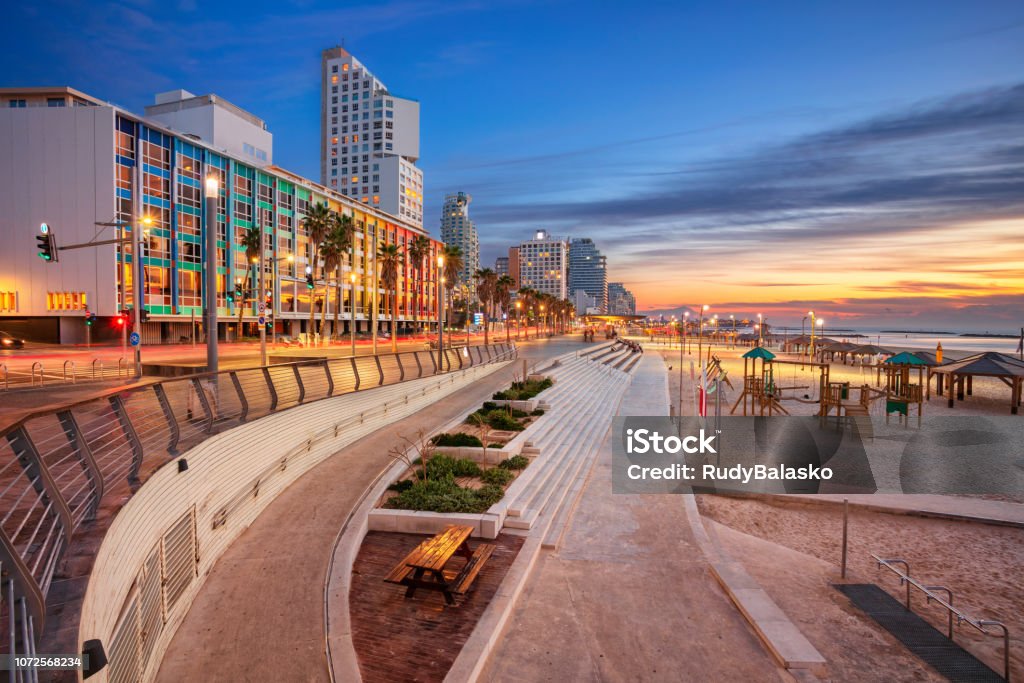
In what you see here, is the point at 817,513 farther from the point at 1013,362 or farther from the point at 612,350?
the point at 612,350

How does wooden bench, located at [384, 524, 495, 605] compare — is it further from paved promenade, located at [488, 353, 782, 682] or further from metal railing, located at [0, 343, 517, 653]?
metal railing, located at [0, 343, 517, 653]

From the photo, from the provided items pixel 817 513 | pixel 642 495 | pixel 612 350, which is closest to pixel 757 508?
pixel 817 513

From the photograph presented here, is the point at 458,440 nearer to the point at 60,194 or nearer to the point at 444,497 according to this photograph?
the point at 444,497

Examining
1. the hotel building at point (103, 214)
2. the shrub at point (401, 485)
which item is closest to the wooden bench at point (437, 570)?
the shrub at point (401, 485)

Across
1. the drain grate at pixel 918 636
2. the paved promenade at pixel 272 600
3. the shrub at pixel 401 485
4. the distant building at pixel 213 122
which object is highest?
the distant building at pixel 213 122

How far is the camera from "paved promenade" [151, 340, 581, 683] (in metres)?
6.20

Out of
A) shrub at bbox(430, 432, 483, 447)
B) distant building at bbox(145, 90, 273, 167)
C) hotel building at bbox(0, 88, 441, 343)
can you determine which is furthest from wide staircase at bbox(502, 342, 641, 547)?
distant building at bbox(145, 90, 273, 167)

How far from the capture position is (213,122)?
245 ft

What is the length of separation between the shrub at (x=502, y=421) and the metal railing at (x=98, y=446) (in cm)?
426

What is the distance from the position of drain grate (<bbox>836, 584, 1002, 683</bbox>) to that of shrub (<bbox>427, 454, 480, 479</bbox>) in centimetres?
832

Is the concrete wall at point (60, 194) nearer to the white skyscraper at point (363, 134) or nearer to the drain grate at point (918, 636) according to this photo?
the drain grate at point (918, 636)

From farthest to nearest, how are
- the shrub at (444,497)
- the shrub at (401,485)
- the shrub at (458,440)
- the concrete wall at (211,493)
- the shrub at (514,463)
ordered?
the shrub at (458,440) → the shrub at (514,463) → the shrub at (401,485) → the shrub at (444,497) → the concrete wall at (211,493)

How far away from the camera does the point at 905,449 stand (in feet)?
68.2

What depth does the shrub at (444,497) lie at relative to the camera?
1101 centimetres
